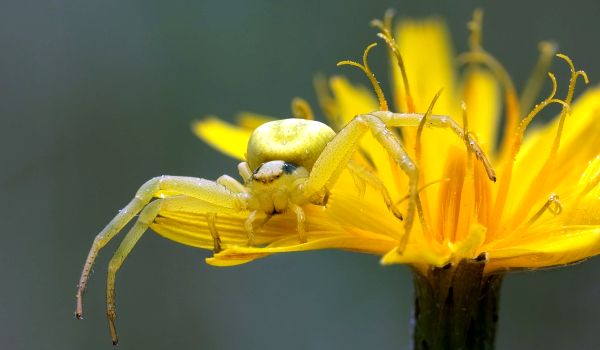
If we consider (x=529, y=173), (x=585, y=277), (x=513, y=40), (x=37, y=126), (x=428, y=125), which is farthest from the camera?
(x=513, y=40)

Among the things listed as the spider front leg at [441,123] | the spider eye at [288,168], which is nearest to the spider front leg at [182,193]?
the spider eye at [288,168]

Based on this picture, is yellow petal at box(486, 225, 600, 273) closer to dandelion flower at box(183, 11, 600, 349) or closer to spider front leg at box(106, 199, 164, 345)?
dandelion flower at box(183, 11, 600, 349)

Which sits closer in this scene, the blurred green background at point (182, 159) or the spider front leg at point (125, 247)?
the spider front leg at point (125, 247)

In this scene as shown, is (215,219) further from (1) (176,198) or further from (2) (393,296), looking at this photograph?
(2) (393,296)

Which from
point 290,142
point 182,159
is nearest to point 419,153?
point 290,142

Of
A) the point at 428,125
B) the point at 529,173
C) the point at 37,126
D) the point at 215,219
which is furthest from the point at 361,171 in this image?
the point at 37,126

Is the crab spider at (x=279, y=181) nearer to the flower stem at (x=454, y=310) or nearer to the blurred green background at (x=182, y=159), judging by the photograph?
the flower stem at (x=454, y=310)

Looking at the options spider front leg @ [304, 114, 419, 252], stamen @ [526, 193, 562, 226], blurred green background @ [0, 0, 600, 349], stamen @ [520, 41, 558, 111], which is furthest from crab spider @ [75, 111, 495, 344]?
blurred green background @ [0, 0, 600, 349]
